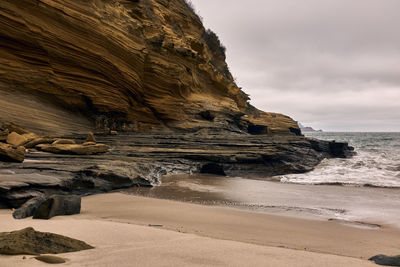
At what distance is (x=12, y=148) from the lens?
22.4ft

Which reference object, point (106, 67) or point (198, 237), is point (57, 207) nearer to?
point (198, 237)

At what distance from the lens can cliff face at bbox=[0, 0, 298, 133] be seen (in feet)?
46.7

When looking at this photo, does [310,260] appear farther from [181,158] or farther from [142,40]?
[142,40]

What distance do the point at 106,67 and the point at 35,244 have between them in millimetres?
16522

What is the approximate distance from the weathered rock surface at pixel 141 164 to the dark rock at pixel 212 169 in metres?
0.04

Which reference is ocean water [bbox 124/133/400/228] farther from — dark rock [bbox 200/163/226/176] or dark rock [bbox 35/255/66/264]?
dark rock [bbox 35/255/66/264]

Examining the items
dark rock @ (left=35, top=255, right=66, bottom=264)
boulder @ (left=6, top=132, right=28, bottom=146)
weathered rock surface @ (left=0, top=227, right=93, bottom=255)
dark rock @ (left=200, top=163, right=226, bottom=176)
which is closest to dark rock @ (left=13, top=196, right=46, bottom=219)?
weathered rock surface @ (left=0, top=227, right=93, bottom=255)

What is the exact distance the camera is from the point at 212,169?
11867mm

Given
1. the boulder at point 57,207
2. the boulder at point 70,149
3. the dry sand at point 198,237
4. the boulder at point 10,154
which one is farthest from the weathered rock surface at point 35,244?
the boulder at point 70,149

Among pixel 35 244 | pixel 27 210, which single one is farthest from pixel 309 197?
pixel 35 244

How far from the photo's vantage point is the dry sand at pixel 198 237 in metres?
2.19

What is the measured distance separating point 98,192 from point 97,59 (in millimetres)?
12307

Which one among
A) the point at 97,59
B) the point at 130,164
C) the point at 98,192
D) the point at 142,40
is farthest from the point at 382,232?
the point at 142,40

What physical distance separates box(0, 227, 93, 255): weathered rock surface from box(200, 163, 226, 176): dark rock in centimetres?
Result: 960
